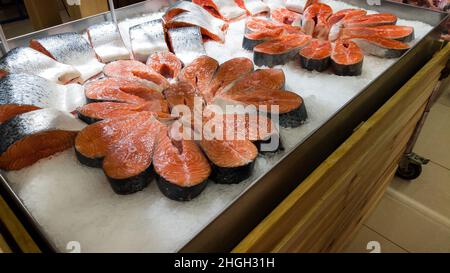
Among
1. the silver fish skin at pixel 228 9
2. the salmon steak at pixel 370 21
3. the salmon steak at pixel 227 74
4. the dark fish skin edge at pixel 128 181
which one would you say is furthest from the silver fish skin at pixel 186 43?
the salmon steak at pixel 370 21

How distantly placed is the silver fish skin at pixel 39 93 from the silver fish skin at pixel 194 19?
0.55 m

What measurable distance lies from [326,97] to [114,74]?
787 millimetres

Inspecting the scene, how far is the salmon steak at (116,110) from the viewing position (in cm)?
114

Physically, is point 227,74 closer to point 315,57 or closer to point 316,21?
point 315,57

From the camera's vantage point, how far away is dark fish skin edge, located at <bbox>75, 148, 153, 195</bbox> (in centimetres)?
95

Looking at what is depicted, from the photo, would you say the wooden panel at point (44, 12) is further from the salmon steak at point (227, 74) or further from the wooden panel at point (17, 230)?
the wooden panel at point (17, 230)

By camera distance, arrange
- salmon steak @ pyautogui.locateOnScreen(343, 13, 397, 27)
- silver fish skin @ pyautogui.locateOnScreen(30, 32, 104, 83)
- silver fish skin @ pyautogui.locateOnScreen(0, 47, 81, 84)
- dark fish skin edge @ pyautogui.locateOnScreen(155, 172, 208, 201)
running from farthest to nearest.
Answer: salmon steak @ pyautogui.locateOnScreen(343, 13, 397, 27), silver fish skin @ pyautogui.locateOnScreen(30, 32, 104, 83), silver fish skin @ pyautogui.locateOnScreen(0, 47, 81, 84), dark fish skin edge @ pyautogui.locateOnScreen(155, 172, 208, 201)

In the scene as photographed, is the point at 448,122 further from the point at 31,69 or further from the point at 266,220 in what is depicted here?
the point at 31,69

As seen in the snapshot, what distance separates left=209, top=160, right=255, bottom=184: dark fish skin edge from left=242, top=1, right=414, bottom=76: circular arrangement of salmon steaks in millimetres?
667

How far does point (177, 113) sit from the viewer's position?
117cm

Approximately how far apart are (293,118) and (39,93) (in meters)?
0.83

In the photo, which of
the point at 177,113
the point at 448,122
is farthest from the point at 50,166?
the point at 448,122

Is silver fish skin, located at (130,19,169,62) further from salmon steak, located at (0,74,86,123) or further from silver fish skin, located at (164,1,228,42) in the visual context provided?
salmon steak, located at (0,74,86,123)

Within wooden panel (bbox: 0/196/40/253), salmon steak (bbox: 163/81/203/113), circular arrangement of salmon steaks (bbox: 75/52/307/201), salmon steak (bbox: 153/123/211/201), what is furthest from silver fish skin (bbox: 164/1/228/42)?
wooden panel (bbox: 0/196/40/253)
